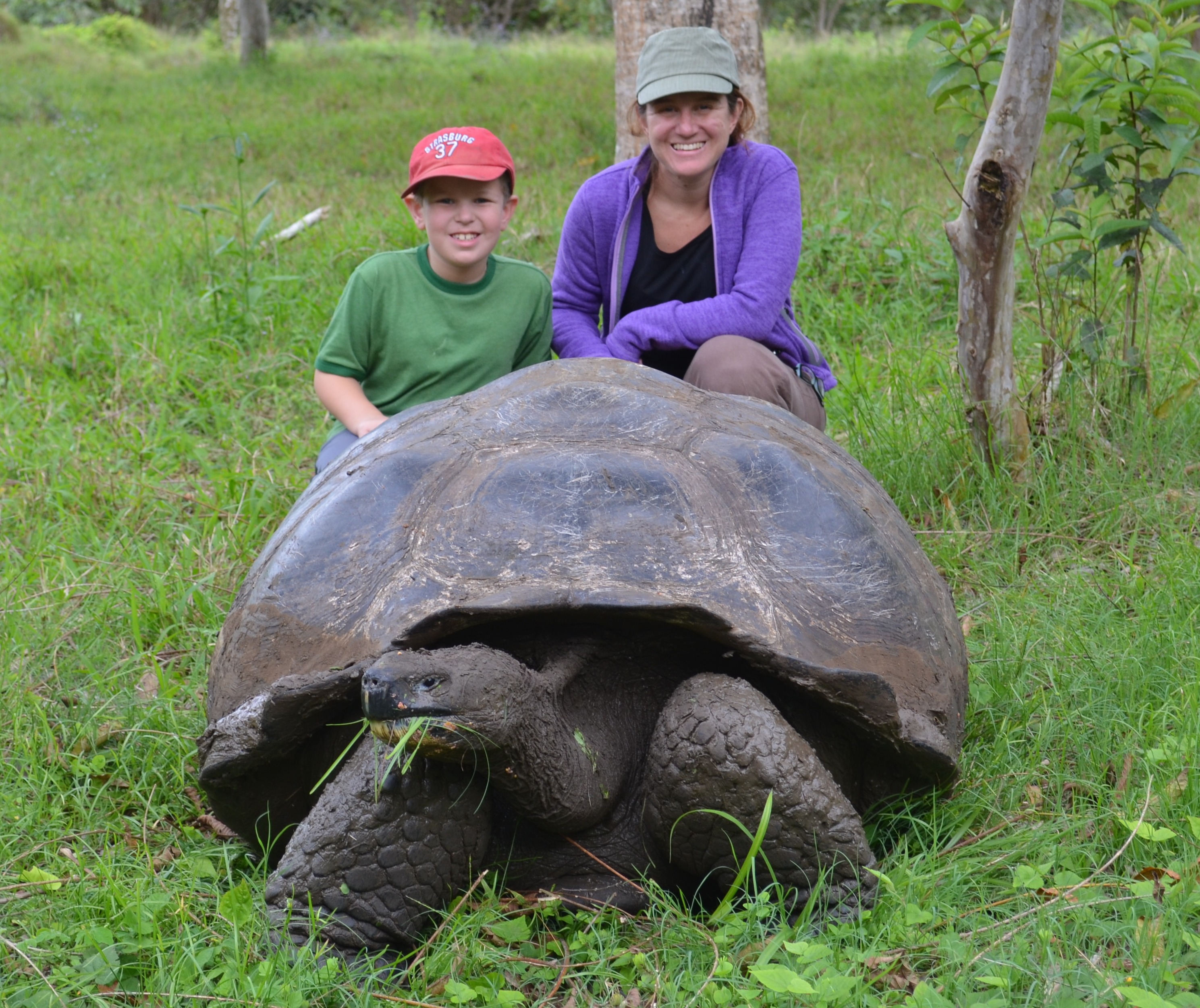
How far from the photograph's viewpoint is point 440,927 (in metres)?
2.04

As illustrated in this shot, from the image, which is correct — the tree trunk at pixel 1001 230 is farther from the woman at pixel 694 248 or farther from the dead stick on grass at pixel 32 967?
the dead stick on grass at pixel 32 967

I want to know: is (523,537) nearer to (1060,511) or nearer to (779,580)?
(779,580)

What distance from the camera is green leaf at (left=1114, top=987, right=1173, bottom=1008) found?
159 cm

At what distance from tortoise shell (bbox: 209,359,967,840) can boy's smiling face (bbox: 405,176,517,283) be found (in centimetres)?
105

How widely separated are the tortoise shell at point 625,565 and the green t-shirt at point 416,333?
39.9 inches

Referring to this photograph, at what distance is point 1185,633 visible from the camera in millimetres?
2807

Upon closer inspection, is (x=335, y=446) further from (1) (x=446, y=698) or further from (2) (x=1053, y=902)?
(2) (x=1053, y=902)

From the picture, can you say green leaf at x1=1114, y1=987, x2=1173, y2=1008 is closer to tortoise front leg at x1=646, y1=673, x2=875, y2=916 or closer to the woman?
A: tortoise front leg at x1=646, y1=673, x2=875, y2=916

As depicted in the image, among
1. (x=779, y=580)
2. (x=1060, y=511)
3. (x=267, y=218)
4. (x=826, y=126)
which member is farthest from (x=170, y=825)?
(x=826, y=126)

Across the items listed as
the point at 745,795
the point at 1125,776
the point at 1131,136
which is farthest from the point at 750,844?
the point at 1131,136

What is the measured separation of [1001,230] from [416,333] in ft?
6.14

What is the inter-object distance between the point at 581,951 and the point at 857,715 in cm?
66

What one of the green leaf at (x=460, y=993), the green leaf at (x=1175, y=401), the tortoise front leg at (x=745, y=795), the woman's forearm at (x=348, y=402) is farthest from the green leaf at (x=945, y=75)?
the green leaf at (x=460, y=993)

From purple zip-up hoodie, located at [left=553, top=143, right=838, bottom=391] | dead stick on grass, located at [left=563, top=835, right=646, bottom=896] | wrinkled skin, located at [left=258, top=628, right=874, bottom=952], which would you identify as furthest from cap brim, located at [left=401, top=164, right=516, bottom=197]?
dead stick on grass, located at [left=563, top=835, right=646, bottom=896]
